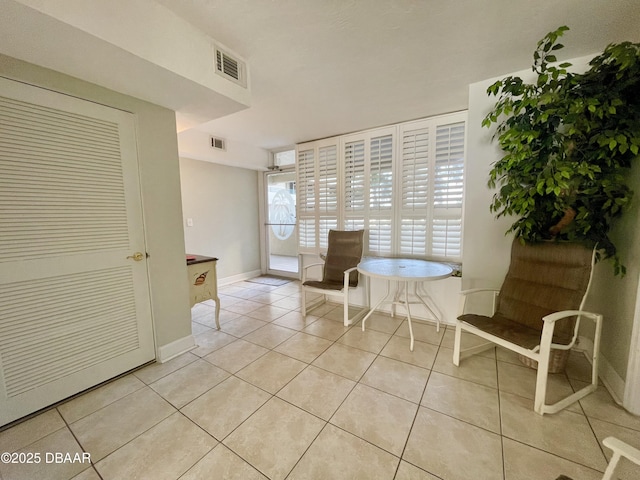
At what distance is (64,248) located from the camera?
1597mm

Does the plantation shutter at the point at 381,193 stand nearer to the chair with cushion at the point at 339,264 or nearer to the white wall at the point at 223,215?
the chair with cushion at the point at 339,264

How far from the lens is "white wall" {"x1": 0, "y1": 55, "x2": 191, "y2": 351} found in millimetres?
1936

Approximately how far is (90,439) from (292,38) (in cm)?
279

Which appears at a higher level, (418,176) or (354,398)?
(418,176)

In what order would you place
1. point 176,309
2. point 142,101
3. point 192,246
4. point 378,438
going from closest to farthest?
point 378,438 → point 142,101 → point 176,309 → point 192,246

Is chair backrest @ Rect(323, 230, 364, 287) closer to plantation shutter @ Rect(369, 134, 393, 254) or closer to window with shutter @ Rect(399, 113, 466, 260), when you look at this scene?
plantation shutter @ Rect(369, 134, 393, 254)

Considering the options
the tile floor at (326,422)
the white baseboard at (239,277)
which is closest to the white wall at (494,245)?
the tile floor at (326,422)

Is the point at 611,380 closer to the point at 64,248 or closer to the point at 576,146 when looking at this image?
the point at 576,146

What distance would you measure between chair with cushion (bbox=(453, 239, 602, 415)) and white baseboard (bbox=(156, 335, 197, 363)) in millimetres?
2399

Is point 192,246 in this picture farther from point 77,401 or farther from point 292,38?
point 292,38

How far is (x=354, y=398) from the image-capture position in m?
1.63

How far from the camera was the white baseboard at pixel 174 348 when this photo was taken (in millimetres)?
2088

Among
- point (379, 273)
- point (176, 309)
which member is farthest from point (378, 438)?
point (176, 309)

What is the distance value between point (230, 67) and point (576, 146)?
8.44 ft
